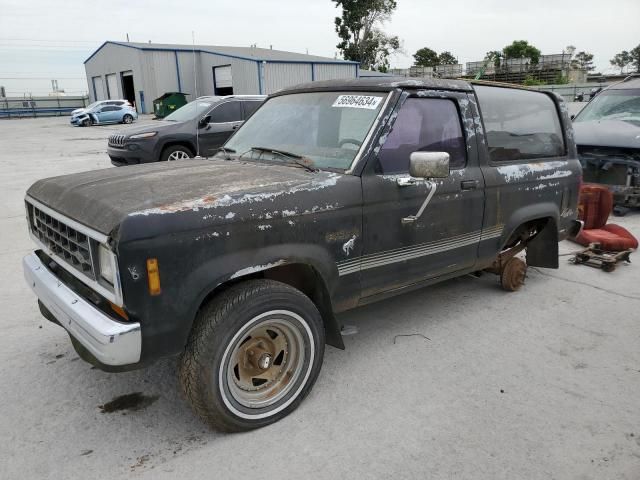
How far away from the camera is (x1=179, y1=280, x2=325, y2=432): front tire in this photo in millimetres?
2561

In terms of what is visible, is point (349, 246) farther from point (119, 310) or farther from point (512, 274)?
point (512, 274)

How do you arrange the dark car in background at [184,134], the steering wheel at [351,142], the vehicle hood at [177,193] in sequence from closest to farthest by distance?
the vehicle hood at [177,193], the steering wheel at [351,142], the dark car in background at [184,134]

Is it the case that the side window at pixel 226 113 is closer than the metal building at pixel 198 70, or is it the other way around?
the side window at pixel 226 113

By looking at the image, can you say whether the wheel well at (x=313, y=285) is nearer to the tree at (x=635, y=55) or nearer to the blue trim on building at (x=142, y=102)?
the blue trim on building at (x=142, y=102)

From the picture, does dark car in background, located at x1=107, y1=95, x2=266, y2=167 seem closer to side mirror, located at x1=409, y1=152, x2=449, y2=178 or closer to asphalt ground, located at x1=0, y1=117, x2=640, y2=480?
asphalt ground, located at x1=0, y1=117, x2=640, y2=480

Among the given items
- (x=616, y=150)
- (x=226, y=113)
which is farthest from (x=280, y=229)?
(x=226, y=113)

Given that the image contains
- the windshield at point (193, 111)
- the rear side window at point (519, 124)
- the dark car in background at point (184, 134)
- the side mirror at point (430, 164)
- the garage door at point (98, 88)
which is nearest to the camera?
the side mirror at point (430, 164)

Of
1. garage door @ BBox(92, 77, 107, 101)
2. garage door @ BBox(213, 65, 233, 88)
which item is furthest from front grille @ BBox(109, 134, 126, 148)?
garage door @ BBox(92, 77, 107, 101)

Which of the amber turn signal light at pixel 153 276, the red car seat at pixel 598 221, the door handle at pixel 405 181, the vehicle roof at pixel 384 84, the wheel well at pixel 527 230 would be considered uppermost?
the vehicle roof at pixel 384 84

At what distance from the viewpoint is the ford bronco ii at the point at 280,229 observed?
2408 mm

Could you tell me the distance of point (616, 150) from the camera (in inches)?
303

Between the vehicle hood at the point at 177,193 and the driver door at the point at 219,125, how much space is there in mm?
7503

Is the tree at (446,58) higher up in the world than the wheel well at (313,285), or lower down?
higher up

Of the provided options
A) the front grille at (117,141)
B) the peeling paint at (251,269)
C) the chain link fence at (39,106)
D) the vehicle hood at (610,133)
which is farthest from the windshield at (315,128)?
the chain link fence at (39,106)
